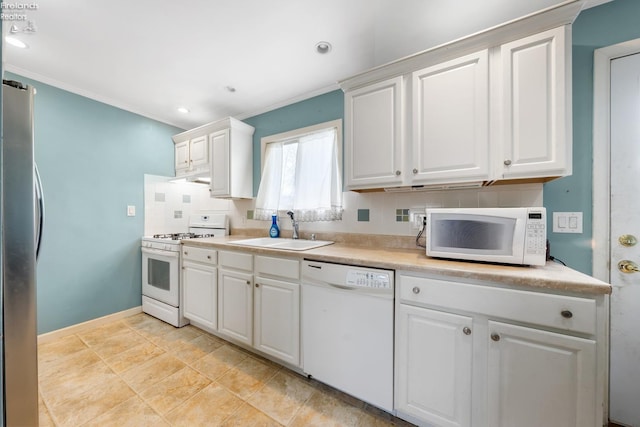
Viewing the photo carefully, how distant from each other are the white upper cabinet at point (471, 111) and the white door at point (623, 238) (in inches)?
13.8

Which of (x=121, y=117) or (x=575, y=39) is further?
(x=121, y=117)

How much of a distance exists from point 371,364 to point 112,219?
286 cm

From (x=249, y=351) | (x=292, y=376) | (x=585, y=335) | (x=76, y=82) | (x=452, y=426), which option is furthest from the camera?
(x=76, y=82)

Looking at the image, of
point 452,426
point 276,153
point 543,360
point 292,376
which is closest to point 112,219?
point 276,153

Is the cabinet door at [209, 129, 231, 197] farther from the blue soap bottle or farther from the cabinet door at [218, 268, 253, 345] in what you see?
the cabinet door at [218, 268, 253, 345]

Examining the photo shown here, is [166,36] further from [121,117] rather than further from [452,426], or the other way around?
[452,426]

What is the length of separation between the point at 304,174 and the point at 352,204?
23.4 inches

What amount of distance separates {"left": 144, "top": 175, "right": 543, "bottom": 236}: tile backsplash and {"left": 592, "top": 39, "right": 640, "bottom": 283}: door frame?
0.80 feet

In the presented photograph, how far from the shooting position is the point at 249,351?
6.42 feet

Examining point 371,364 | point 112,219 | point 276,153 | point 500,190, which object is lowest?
point 371,364

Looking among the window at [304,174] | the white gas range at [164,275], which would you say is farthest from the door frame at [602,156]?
the white gas range at [164,275]

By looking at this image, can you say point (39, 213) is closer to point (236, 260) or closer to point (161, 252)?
point (236, 260)

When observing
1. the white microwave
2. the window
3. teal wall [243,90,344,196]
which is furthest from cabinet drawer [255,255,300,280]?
teal wall [243,90,344,196]

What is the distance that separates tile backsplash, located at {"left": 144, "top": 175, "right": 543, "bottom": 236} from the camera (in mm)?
1552
